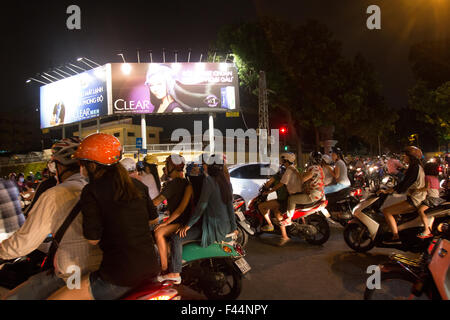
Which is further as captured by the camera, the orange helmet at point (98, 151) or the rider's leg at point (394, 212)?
the rider's leg at point (394, 212)

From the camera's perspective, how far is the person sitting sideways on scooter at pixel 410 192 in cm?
486

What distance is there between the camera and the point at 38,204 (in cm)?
203

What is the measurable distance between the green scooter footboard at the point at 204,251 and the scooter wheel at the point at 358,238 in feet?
8.84

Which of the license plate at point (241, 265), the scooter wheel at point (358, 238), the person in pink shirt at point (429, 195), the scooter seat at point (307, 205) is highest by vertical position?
the person in pink shirt at point (429, 195)

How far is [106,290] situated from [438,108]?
26.0 m

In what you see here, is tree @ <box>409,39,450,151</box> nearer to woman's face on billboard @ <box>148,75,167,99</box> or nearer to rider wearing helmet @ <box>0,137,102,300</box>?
woman's face on billboard @ <box>148,75,167,99</box>

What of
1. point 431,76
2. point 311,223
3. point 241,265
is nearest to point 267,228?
point 311,223

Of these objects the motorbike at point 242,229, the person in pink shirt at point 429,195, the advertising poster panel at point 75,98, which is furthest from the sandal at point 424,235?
the advertising poster panel at point 75,98

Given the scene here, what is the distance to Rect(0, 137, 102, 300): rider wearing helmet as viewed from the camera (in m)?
2.04

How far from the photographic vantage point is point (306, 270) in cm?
464

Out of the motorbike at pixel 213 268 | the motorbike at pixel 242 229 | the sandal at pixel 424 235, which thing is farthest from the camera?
the motorbike at pixel 242 229

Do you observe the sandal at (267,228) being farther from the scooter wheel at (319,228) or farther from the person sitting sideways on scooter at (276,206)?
the scooter wheel at (319,228)
